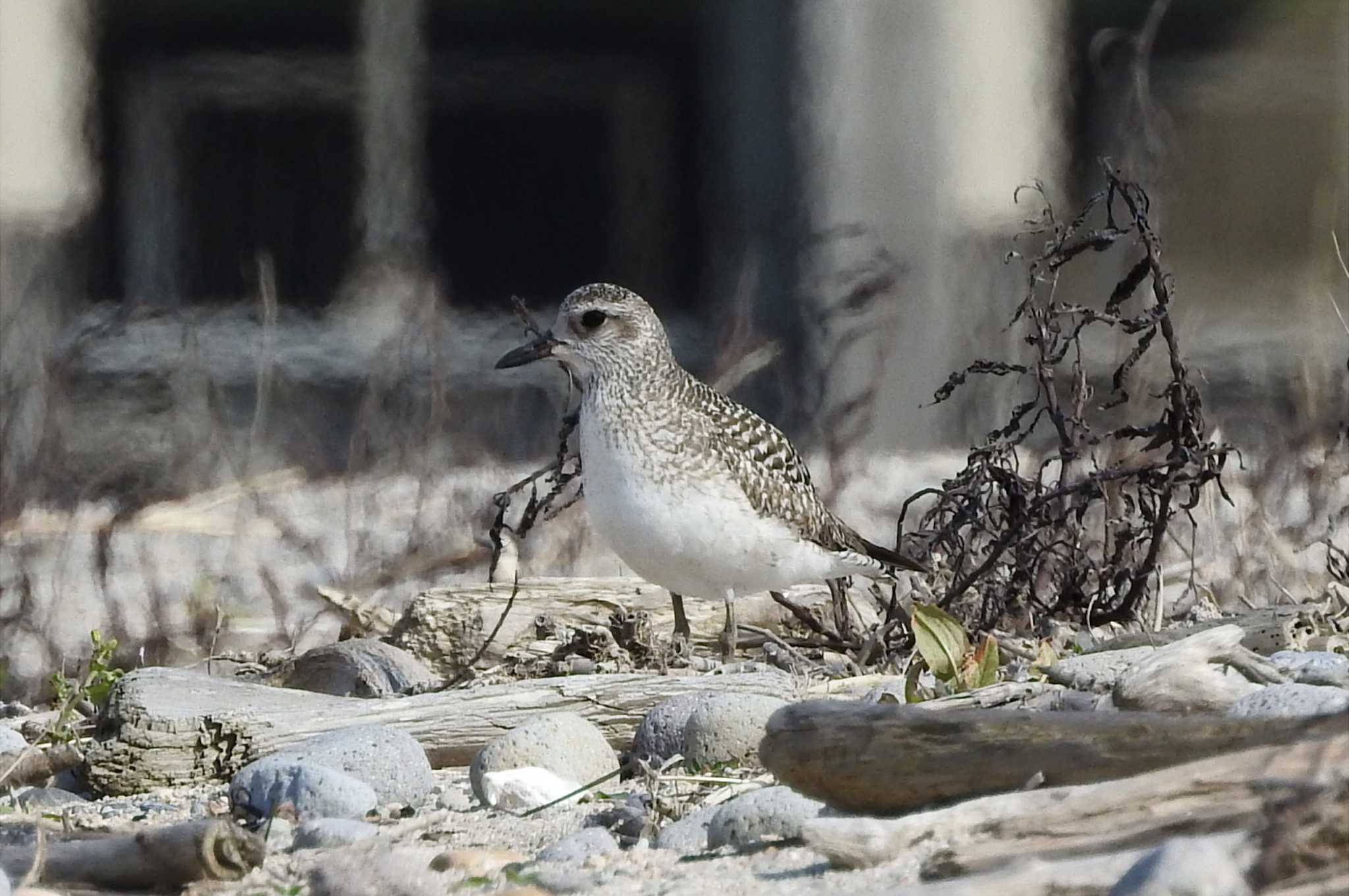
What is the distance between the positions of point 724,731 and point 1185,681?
0.74m

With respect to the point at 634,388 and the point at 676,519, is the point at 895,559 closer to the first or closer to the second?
the point at 676,519

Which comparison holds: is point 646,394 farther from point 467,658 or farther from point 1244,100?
point 1244,100

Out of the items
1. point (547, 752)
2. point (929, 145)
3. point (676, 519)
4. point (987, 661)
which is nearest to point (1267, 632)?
point (987, 661)

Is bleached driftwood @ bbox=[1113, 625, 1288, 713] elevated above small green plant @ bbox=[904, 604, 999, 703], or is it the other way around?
bleached driftwood @ bbox=[1113, 625, 1288, 713]

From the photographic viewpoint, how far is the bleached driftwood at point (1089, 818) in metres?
2.30

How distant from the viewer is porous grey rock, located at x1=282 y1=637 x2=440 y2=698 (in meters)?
4.52

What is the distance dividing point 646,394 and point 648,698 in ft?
4.39

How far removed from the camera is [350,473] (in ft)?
21.1

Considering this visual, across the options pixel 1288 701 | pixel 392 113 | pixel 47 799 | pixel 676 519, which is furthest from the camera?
pixel 392 113

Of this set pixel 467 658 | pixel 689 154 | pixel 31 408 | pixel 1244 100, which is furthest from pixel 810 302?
pixel 467 658

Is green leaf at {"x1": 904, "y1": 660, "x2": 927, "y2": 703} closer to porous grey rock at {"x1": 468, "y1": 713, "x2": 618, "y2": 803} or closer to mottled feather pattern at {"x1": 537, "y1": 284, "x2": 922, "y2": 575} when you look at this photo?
porous grey rock at {"x1": 468, "y1": 713, "x2": 618, "y2": 803}

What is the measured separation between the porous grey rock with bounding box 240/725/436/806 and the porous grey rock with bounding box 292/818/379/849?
0.92ft

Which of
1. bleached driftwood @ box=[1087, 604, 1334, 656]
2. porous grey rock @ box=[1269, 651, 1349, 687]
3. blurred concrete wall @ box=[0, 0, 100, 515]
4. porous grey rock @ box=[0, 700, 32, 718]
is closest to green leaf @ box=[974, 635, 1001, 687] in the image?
bleached driftwood @ box=[1087, 604, 1334, 656]

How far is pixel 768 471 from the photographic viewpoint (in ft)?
17.0
